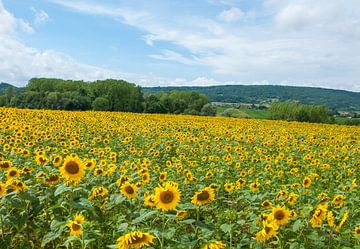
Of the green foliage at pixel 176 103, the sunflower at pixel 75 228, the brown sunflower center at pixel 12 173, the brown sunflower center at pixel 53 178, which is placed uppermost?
the brown sunflower center at pixel 12 173

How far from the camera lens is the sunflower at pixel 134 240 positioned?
252cm

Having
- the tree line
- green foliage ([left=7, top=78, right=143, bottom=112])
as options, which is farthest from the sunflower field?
the tree line

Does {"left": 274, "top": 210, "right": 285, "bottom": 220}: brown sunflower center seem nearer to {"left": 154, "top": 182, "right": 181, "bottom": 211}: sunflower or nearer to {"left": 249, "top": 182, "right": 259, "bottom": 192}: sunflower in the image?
{"left": 154, "top": 182, "right": 181, "bottom": 211}: sunflower

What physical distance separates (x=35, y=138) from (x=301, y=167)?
24.2ft

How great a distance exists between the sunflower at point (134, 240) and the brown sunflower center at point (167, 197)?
1.76ft

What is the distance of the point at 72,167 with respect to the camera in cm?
381

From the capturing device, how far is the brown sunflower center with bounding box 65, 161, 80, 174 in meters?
3.80

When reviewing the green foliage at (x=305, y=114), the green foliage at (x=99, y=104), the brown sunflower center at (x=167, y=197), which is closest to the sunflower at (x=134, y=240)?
the brown sunflower center at (x=167, y=197)

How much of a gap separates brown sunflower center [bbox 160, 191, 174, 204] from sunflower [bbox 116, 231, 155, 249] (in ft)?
1.76

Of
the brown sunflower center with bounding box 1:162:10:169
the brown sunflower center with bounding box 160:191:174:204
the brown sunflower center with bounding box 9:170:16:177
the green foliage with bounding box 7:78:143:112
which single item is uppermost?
the brown sunflower center with bounding box 160:191:174:204

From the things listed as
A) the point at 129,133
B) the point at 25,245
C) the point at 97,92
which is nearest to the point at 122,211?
the point at 25,245

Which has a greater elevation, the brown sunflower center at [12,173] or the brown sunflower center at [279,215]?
the brown sunflower center at [12,173]

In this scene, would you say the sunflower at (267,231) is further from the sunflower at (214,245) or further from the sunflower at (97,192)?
the sunflower at (97,192)

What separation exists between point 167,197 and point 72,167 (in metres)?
1.21
